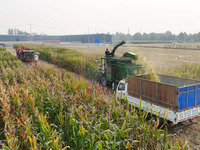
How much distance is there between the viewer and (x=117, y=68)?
1262 cm

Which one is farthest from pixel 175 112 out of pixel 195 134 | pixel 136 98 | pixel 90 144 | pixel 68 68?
pixel 68 68

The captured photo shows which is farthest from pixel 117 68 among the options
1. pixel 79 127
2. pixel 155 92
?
pixel 79 127

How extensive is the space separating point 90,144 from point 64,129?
1419 mm

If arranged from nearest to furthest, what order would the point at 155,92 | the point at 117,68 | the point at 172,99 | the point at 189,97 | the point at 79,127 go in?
the point at 79,127 < the point at 172,99 < the point at 189,97 < the point at 155,92 < the point at 117,68

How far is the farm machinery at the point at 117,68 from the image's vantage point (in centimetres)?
1170

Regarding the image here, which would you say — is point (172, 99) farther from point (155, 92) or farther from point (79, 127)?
point (79, 127)

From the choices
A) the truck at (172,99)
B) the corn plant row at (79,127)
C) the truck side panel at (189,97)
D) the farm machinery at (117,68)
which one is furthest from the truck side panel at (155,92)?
the farm machinery at (117,68)

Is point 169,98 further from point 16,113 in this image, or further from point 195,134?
point 16,113

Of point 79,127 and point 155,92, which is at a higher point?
point 155,92

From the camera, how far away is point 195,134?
7.04 metres

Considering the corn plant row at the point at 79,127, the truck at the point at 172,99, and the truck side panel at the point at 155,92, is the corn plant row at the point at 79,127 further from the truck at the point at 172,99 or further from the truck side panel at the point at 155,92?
the truck side panel at the point at 155,92

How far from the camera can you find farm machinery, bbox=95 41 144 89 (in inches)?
461

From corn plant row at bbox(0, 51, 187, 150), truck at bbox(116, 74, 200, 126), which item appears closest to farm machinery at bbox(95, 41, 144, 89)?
truck at bbox(116, 74, 200, 126)

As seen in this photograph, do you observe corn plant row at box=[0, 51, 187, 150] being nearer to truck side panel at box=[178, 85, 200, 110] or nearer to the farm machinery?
truck side panel at box=[178, 85, 200, 110]
